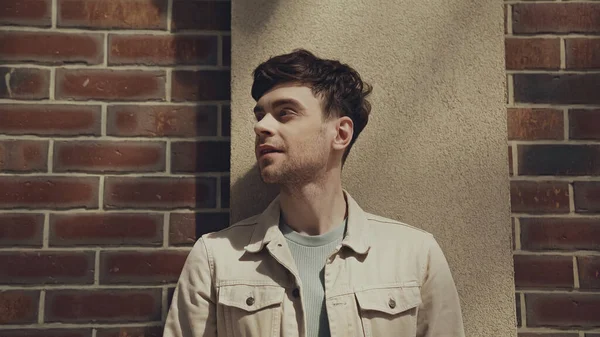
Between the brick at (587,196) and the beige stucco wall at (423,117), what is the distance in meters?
0.27

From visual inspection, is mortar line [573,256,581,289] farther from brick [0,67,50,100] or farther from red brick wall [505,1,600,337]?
brick [0,67,50,100]

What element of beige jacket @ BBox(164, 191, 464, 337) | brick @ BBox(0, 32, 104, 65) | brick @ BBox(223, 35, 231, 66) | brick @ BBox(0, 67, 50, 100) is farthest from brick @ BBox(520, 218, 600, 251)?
brick @ BBox(0, 67, 50, 100)

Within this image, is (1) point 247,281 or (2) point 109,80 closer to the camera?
(1) point 247,281

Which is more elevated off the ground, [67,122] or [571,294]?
[67,122]

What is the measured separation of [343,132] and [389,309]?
579mm

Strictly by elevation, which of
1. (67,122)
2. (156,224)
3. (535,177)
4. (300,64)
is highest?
(300,64)

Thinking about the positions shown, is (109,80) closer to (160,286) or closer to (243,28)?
(243,28)

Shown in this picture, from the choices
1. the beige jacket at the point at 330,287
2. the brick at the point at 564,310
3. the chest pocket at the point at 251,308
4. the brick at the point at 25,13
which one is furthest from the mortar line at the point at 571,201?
the brick at the point at 25,13

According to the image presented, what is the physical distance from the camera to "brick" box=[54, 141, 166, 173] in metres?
2.54

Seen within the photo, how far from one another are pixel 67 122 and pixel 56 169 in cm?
16

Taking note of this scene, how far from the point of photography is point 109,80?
258 cm

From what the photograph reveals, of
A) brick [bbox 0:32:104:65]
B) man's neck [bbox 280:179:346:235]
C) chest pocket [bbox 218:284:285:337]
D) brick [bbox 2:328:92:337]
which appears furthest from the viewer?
brick [bbox 0:32:104:65]

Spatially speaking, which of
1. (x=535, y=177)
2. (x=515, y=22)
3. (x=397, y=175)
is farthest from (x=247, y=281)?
(x=515, y=22)

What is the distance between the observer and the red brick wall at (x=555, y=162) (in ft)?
8.32
